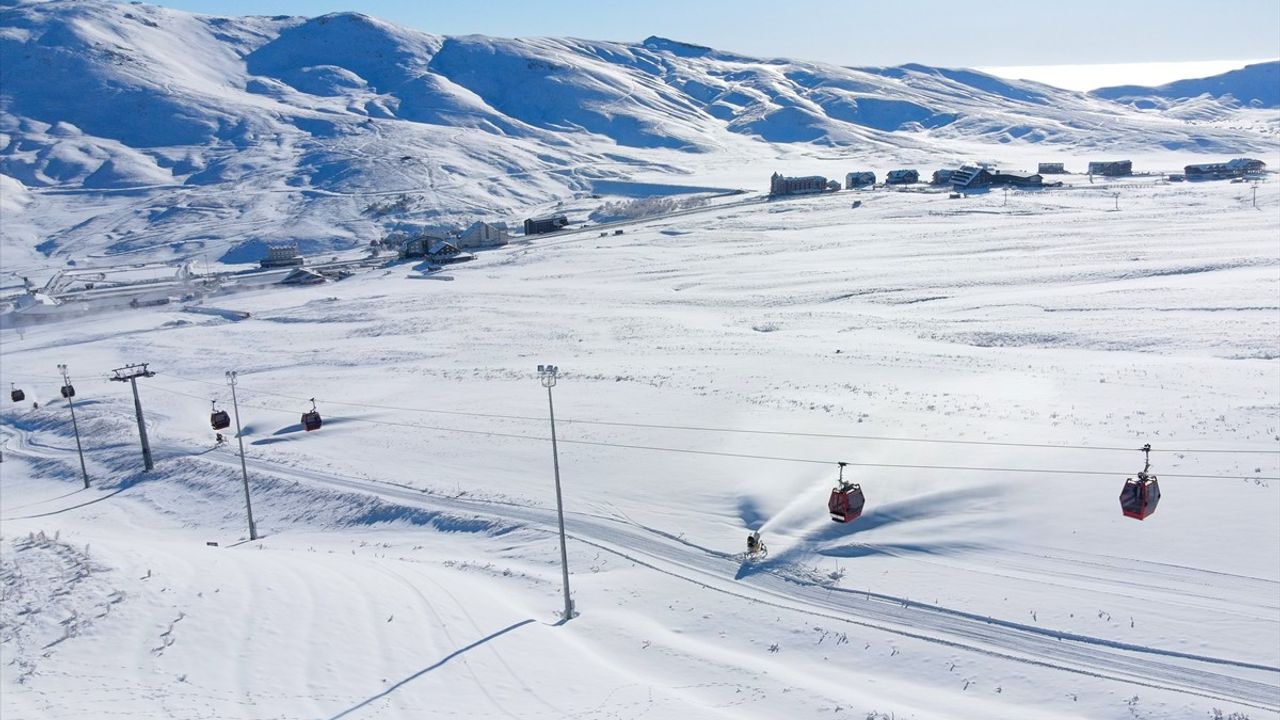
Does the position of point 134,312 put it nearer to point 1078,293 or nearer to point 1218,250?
point 1078,293

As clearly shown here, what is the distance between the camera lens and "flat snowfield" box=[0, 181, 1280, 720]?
1731 centimetres

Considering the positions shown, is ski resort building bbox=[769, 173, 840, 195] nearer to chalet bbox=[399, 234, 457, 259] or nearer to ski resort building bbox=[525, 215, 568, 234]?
ski resort building bbox=[525, 215, 568, 234]

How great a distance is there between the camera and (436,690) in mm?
17172

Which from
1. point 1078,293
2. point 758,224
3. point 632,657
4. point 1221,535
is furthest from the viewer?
point 758,224

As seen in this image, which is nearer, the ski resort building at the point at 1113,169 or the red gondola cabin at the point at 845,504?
the red gondola cabin at the point at 845,504

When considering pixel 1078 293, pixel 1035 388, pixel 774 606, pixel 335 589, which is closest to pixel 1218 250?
pixel 1078 293

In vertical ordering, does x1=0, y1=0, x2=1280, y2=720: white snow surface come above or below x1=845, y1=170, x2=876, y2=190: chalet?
below

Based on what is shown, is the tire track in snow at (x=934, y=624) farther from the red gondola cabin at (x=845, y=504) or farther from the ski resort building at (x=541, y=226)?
the ski resort building at (x=541, y=226)

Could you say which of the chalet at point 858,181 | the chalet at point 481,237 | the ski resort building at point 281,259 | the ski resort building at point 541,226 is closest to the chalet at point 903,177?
the chalet at point 858,181

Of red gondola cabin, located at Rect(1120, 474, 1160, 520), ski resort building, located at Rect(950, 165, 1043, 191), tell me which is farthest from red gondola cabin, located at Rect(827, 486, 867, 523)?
ski resort building, located at Rect(950, 165, 1043, 191)

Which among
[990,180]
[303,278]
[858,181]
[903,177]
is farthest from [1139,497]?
[903,177]

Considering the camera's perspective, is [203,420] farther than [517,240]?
No

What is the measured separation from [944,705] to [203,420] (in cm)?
3966

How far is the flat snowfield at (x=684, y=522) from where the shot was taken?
17312 mm
